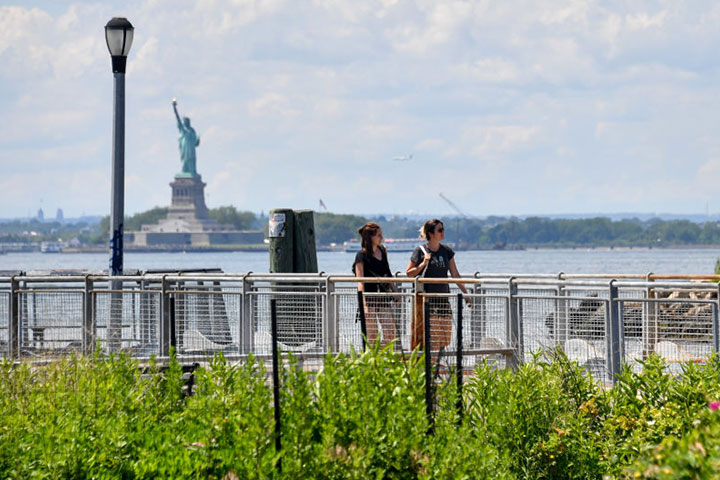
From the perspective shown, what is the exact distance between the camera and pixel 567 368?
859cm

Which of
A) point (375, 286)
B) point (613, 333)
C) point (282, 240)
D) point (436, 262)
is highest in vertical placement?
point (282, 240)

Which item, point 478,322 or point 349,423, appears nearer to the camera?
point 349,423

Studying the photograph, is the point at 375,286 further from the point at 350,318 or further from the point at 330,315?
the point at 330,315

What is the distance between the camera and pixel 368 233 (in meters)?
12.9

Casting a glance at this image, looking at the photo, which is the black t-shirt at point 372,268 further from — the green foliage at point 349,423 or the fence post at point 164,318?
the green foliage at point 349,423

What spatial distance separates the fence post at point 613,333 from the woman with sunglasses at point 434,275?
63.7 inches

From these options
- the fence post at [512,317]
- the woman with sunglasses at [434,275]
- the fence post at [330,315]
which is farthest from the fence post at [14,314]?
the fence post at [512,317]

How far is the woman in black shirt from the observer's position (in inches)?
504

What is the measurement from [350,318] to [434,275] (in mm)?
1138

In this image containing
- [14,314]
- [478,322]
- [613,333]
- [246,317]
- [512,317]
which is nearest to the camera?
[613,333]

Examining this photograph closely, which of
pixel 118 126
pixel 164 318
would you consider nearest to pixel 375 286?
pixel 164 318

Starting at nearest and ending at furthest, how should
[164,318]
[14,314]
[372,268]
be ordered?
[372,268] < [164,318] < [14,314]

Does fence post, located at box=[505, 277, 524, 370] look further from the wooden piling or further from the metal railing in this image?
the wooden piling

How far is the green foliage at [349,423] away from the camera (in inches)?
257
